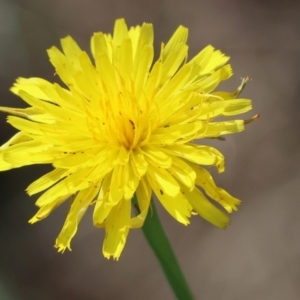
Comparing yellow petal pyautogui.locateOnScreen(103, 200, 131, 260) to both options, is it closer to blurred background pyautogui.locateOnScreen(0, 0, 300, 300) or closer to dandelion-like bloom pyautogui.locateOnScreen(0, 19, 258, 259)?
dandelion-like bloom pyautogui.locateOnScreen(0, 19, 258, 259)

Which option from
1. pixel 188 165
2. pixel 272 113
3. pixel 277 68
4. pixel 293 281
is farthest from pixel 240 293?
pixel 188 165

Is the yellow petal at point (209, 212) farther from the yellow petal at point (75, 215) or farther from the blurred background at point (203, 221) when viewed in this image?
the blurred background at point (203, 221)

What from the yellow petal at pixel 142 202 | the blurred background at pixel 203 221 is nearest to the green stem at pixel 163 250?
the yellow petal at pixel 142 202

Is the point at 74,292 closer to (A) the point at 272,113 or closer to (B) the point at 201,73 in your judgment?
(A) the point at 272,113

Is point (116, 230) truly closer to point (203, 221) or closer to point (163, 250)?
point (163, 250)

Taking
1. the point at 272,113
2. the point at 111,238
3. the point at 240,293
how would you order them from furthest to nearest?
the point at 272,113 < the point at 240,293 < the point at 111,238

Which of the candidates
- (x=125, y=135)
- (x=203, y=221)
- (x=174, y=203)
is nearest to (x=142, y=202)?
(x=174, y=203)

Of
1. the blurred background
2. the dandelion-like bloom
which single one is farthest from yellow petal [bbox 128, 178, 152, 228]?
the blurred background
